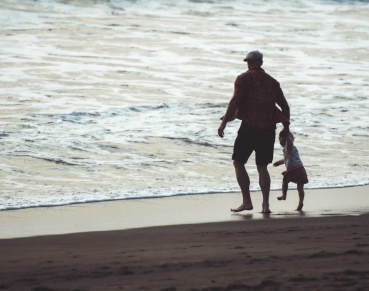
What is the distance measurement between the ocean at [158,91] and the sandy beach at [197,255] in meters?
1.92

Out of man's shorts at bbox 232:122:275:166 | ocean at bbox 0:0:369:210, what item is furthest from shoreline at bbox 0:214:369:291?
ocean at bbox 0:0:369:210

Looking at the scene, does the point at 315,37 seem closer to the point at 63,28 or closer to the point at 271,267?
the point at 63,28

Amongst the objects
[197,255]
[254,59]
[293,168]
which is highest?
[254,59]

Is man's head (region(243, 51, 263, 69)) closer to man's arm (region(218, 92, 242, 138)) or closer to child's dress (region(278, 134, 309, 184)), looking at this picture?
man's arm (region(218, 92, 242, 138))

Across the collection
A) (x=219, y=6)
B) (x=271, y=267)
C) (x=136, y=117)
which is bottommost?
(x=136, y=117)

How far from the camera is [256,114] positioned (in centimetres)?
515

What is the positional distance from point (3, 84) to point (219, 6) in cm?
1389

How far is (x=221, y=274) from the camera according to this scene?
2490 mm

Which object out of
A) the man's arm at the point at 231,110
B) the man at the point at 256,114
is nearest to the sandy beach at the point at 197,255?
the man at the point at 256,114

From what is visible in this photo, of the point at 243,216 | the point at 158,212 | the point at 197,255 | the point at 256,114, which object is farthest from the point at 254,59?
the point at 197,255

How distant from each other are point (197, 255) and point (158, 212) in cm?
238

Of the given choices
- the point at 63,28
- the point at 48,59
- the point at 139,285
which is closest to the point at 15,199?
the point at 139,285

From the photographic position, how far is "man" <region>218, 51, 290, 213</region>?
514cm

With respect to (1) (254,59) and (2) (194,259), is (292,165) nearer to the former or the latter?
(1) (254,59)
